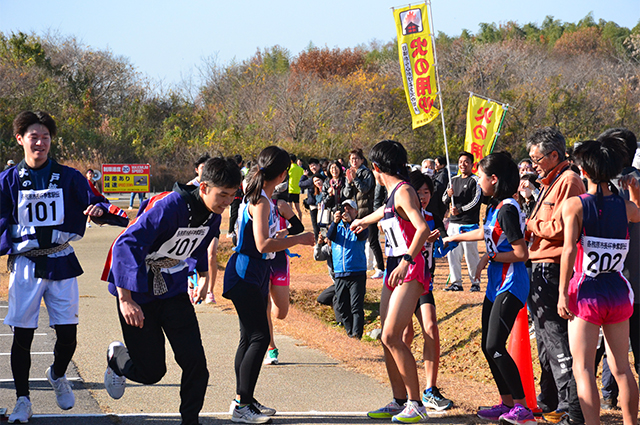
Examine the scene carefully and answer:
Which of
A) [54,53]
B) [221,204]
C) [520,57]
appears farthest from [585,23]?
[221,204]

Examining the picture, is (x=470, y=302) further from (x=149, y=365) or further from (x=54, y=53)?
(x=54, y=53)

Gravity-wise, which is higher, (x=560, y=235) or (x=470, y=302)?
→ (x=560, y=235)

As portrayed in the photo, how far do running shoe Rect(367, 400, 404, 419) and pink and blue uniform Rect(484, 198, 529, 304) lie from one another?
1.01 metres

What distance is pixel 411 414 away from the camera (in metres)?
4.37

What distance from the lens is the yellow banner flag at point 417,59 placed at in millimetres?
12742

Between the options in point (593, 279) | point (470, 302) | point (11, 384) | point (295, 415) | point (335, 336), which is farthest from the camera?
point (470, 302)

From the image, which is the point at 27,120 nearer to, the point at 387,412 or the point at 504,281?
the point at 387,412

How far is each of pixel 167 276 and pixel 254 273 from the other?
764 millimetres

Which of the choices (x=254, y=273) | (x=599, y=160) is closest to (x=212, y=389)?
(x=254, y=273)

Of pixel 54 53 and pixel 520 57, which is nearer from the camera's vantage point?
pixel 54 53

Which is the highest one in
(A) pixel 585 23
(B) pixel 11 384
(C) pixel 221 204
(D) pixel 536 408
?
(A) pixel 585 23

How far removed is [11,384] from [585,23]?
81243 mm

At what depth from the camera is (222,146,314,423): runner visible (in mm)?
4316

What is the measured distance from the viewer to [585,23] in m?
75.1
